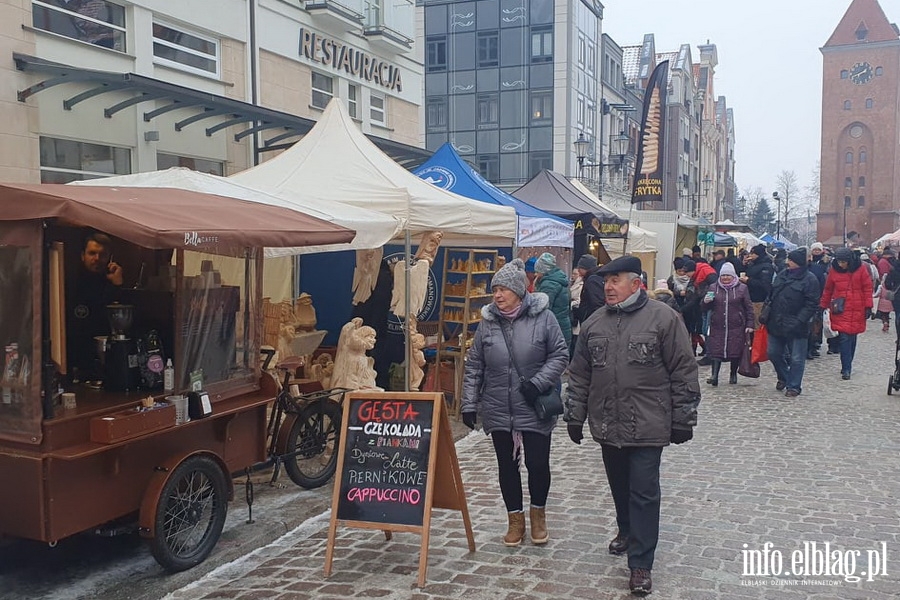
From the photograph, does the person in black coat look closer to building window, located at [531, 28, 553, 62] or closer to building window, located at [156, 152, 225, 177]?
building window, located at [156, 152, 225, 177]

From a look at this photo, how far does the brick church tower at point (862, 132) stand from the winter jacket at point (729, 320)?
79451 millimetres

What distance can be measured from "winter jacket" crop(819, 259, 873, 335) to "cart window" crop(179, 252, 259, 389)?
928 centimetres

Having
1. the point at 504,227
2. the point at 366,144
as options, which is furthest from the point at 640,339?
the point at 366,144

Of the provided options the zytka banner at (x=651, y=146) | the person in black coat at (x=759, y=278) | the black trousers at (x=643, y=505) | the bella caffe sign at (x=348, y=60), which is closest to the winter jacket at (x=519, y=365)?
the black trousers at (x=643, y=505)

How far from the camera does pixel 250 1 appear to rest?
53.7 feet

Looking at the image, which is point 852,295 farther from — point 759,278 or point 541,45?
point 541,45

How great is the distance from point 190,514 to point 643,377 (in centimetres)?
292

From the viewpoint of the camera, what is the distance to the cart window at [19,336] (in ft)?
14.1

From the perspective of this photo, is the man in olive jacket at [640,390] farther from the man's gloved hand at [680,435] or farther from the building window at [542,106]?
the building window at [542,106]

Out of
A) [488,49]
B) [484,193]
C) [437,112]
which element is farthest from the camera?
[437,112]

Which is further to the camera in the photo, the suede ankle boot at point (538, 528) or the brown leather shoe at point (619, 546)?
the suede ankle boot at point (538, 528)

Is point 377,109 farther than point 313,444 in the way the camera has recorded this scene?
Yes

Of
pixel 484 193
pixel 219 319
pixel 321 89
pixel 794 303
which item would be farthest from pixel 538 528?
pixel 321 89

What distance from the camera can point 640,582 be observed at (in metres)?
4.48
